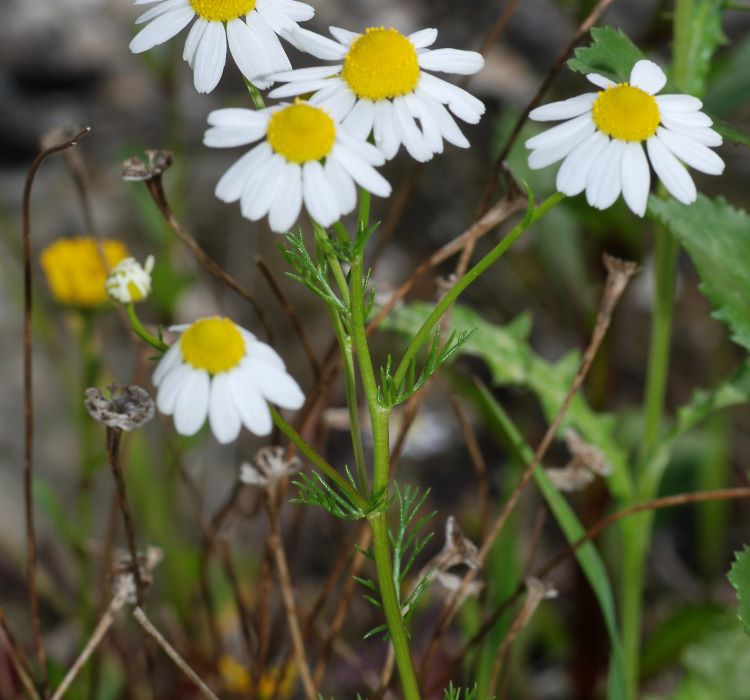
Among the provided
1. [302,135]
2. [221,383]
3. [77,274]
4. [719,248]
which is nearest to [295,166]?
[302,135]

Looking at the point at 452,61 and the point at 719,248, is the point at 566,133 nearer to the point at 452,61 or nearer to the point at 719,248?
the point at 452,61

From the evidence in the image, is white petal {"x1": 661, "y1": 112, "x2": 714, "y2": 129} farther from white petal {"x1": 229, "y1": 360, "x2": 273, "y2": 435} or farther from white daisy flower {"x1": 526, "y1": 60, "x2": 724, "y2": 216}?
white petal {"x1": 229, "y1": 360, "x2": 273, "y2": 435}

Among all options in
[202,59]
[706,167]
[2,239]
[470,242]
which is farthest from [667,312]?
[2,239]

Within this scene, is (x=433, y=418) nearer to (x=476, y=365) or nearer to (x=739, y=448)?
(x=476, y=365)

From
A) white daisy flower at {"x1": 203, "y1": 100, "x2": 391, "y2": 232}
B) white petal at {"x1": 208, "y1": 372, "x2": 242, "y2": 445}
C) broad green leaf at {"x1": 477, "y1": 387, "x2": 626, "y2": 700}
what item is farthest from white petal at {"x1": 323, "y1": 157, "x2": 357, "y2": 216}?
broad green leaf at {"x1": 477, "y1": 387, "x2": 626, "y2": 700}

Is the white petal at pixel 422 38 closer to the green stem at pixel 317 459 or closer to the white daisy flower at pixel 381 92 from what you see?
the white daisy flower at pixel 381 92

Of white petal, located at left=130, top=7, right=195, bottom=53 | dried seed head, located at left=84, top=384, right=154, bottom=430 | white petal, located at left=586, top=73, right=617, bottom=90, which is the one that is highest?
white petal, located at left=586, top=73, right=617, bottom=90

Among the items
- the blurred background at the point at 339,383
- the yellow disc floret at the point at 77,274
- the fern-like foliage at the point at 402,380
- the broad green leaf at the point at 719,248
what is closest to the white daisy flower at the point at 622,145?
the fern-like foliage at the point at 402,380
